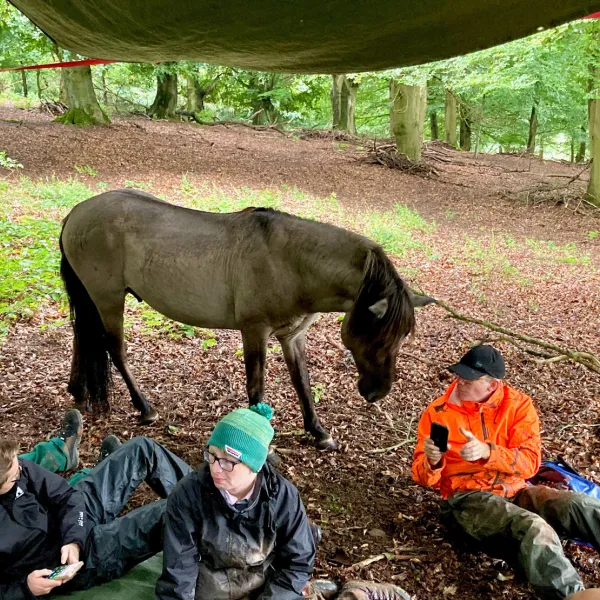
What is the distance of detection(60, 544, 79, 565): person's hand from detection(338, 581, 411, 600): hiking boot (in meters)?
1.27

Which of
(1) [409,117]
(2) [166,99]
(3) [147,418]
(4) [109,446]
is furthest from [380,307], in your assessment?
(2) [166,99]

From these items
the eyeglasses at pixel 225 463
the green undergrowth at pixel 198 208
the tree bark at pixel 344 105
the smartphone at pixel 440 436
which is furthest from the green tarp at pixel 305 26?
the tree bark at pixel 344 105

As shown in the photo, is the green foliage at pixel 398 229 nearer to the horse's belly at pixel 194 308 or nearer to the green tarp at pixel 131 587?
the horse's belly at pixel 194 308

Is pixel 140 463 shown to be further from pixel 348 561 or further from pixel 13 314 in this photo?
pixel 13 314

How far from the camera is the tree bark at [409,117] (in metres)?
17.2

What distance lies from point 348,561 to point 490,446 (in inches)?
41.1

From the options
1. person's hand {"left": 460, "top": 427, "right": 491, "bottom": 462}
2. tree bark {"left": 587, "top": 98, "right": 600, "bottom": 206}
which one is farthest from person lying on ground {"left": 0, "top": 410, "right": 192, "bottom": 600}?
tree bark {"left": 587, "top": 98, "right": 600, "bottom": 206}

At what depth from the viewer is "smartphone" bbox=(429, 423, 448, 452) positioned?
311 centimetres

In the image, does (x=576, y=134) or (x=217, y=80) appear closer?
(x=576, y=134)

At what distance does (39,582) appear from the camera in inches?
94.0

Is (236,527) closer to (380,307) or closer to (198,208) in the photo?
(380,307)

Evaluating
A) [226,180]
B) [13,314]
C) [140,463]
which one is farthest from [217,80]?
[140,463]

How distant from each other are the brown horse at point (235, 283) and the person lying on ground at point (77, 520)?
4.16ft

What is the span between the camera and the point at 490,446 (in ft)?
10.3
